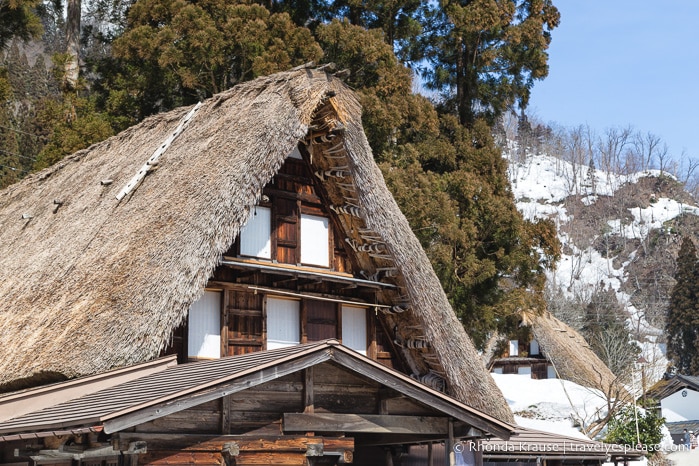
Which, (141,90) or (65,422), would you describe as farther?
(141,90)

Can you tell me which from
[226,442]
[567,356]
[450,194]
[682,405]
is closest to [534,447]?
[226,442]

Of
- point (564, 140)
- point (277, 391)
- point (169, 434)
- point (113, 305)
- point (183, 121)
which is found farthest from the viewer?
point (564, 140)

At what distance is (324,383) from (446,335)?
13.2ft

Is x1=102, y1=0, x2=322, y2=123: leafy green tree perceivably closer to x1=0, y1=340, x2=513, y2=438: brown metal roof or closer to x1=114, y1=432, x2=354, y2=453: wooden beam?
x1=0, y1=340, x2=513, y2=438: brown metal roof

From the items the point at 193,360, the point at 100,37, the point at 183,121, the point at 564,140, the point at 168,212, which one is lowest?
the point at 193,360

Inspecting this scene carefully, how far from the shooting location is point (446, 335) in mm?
14438

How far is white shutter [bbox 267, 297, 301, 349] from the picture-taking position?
1384 centimetres

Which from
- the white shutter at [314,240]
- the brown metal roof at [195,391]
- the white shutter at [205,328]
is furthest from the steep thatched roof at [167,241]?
the white shutter at [205,328]

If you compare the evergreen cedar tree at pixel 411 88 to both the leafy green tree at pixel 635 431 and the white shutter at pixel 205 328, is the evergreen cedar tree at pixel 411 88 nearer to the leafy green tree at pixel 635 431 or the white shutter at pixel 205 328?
the leafy green tree at pixel 635 431

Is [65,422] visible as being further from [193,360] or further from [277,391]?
[193,360]

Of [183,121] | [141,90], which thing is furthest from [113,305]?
[141,90]

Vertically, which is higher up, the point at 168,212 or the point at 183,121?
the point at 183,121

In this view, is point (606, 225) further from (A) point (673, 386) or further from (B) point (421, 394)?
(B) point (421, 394)

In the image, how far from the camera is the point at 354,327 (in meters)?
14.9
